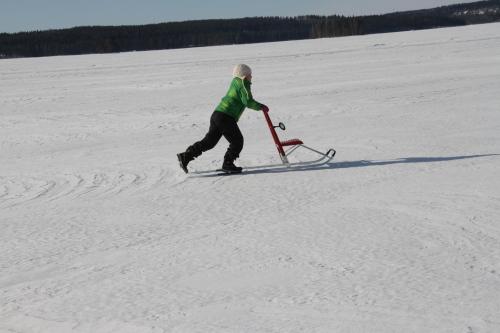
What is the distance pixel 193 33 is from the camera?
4277 inches

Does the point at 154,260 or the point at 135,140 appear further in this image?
the point at 135,140

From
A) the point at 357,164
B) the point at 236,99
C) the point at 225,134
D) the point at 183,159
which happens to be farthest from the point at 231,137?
the point at 357,164

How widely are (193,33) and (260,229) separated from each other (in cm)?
10612

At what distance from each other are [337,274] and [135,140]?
6380 millimetres

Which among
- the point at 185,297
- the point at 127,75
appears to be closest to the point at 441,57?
the point at 127,75

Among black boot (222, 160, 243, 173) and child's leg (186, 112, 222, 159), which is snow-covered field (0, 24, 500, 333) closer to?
black boot (222, 160, 243, 173)

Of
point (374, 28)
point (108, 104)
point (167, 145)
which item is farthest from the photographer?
point (374, 28)

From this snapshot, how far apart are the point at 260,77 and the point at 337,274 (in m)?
17.1

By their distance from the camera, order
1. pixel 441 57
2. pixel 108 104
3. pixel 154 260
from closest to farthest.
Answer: pixel 154 260 < pixel 108 104 < pixel 441 57

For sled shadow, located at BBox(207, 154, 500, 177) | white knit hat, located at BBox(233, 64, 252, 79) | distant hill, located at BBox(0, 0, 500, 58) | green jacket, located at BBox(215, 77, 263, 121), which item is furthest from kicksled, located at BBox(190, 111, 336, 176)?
distant hill, located at BBox(0, 0, 500, 58)

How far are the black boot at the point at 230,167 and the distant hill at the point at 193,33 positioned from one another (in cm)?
7643

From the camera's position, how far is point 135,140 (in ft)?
32.3

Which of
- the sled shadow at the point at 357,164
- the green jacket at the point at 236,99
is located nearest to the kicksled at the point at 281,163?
the sled shadow at the point at 357,164

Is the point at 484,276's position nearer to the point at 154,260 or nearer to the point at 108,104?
the point at 154,260
